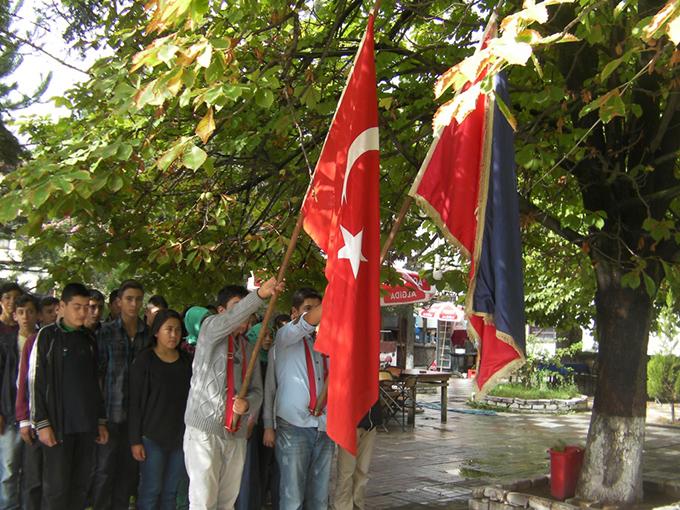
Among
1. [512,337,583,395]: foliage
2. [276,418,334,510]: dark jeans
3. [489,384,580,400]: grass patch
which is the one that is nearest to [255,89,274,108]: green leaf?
[276,418,334,510]: dark jeans

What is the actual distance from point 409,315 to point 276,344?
1940 centimetres

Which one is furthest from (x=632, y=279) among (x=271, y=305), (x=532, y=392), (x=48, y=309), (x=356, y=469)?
(x=532, y=392)

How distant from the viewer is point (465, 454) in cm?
1159

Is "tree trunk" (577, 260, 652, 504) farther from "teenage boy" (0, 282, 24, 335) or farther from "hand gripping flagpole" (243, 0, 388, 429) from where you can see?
"teenage boy" (0, 282, 24, 335)

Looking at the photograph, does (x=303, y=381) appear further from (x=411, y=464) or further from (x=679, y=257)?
(x=411, y=464)

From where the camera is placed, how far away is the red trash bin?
25.0 ft

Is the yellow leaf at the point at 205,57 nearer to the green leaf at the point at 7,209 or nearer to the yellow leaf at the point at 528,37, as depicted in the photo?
the green leaf at the point at 7,209

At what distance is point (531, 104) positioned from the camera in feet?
22.6

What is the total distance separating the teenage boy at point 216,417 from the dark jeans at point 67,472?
3.70 ft

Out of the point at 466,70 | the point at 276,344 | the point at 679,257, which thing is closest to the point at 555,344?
the point at 679,257

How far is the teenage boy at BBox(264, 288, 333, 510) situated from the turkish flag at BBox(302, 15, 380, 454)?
1.28 metres

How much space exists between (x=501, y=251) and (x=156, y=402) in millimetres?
3113

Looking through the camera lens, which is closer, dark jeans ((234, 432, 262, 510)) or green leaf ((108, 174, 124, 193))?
green leaf ((108, 174, 124, 193))

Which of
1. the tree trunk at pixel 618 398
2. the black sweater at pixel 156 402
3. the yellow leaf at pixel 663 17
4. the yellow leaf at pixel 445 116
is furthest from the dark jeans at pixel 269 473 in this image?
the yellow leaf at pixel 663 17
